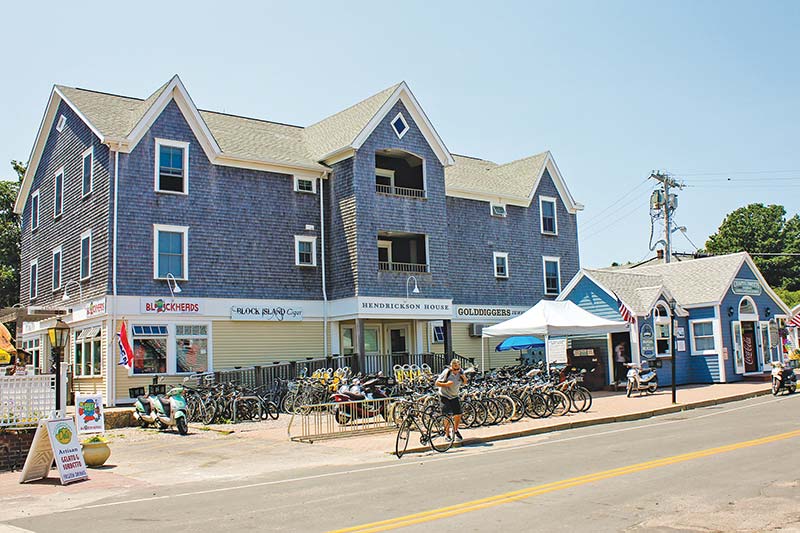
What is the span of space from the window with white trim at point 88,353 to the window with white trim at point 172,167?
5371 mm

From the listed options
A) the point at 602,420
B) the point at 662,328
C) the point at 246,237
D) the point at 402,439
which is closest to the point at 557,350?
the point at 662,328

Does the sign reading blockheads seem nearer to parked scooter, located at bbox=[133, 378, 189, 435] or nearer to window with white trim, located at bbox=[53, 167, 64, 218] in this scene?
parked scooter, located at bbox=[133, 378, 189, 435]

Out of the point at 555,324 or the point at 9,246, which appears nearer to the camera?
the point at 555,324

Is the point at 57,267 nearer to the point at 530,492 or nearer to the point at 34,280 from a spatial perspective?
the point at 34,280

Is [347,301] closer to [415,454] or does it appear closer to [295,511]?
[415,454]

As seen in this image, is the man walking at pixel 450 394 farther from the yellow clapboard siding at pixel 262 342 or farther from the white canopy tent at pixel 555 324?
the yellow clapboard siding at pixel 262 342

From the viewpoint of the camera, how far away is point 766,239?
74000 millimetres

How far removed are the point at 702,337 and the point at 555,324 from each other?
30.9 feet

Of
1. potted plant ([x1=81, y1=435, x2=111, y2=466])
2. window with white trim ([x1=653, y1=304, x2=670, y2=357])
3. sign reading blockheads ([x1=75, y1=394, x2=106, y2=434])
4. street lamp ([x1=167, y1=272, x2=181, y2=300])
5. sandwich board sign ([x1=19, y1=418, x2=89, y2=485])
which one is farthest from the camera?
window with white trim ([x1=653, y1=304, x2=670, y2=357])

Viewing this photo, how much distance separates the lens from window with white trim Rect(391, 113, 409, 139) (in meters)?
30.5

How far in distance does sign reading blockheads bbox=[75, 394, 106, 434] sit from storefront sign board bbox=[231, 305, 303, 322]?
328 inches

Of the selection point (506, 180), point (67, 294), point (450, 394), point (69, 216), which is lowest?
point (450, 394)

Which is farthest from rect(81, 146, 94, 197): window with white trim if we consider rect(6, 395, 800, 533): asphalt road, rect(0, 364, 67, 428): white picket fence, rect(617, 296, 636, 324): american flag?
rect(617, 296, 636, 324): american flag

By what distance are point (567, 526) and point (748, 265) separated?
93.0 feet
